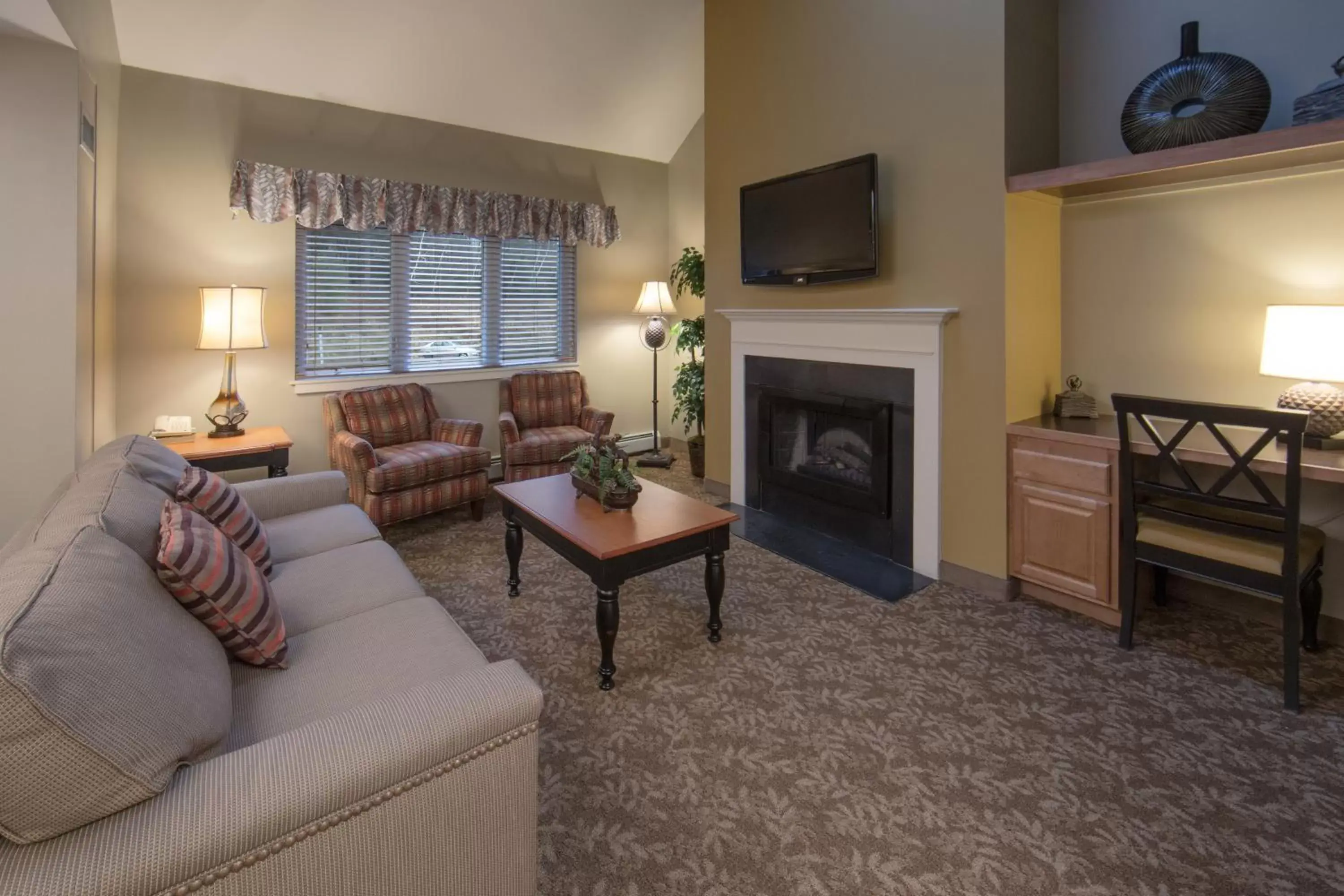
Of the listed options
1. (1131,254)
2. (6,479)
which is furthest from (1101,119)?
(6,479)

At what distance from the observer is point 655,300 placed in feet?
18.7

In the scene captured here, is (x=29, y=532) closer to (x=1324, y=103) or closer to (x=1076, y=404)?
(x=1076, y=404)

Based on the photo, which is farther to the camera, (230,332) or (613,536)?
(230,332)

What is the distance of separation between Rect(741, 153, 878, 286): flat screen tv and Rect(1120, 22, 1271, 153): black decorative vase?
1.07 meters

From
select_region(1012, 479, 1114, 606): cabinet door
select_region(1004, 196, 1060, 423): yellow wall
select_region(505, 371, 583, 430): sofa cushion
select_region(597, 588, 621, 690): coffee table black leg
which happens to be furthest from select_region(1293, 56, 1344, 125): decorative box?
select_region(505, 371, 583, 430): sofa cushion

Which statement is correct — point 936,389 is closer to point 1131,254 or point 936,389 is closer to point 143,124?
point 1131,254

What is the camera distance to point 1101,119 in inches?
121

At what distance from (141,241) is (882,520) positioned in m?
4.46

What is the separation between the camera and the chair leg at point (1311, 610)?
2.45 metres

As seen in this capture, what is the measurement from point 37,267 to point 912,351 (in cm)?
385

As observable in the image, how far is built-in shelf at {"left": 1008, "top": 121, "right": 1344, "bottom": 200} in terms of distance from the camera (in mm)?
2209

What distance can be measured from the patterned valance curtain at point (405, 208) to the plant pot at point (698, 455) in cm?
187

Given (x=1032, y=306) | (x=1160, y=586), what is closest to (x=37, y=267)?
(x=1032, y=306)

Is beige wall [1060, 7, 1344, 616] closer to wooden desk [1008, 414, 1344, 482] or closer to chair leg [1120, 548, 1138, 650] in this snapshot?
wooden desk [1008, 414, 1344, 482]
